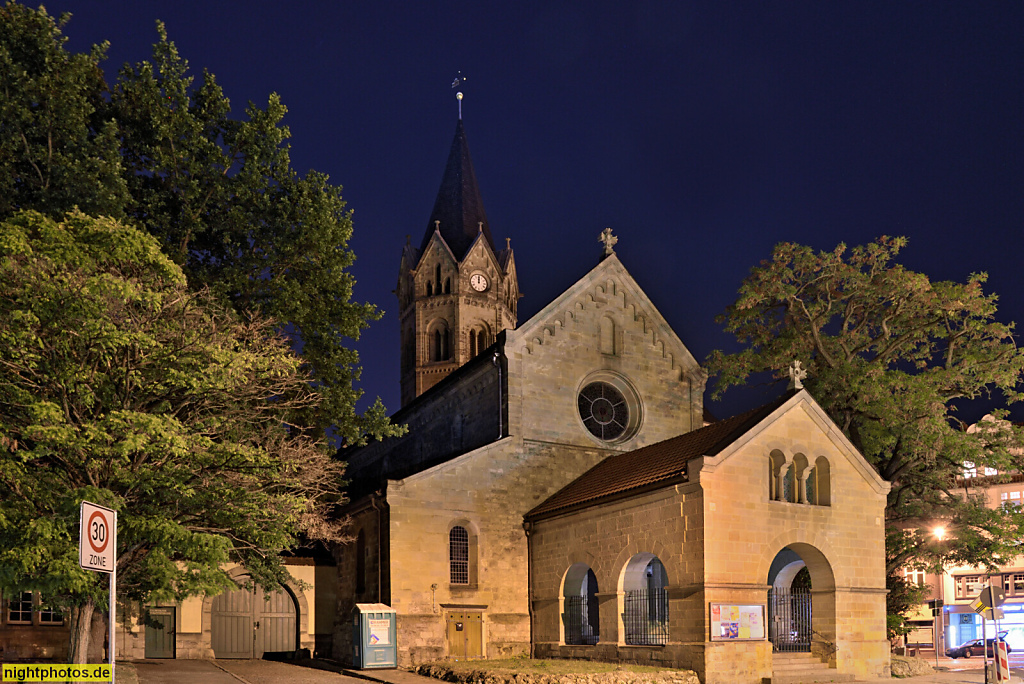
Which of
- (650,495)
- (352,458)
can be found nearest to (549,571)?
(650,495)

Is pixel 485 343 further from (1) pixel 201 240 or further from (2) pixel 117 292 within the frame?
(2) pixel 117 292

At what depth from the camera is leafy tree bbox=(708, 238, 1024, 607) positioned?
28156 mm

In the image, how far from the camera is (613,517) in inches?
1049

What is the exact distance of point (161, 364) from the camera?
1733 centimetres

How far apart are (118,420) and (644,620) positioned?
1546 cm

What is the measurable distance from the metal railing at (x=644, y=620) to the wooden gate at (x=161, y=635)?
16.7 meters

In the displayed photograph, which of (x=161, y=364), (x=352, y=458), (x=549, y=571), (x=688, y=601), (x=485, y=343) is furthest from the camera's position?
(x=485, y=343)

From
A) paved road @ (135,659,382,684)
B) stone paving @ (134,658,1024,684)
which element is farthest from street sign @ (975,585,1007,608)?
paved road @ (135,659,382,684)

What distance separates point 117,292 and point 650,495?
48.3ft

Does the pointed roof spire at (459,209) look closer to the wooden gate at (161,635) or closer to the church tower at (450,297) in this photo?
the church tower at (450,297)

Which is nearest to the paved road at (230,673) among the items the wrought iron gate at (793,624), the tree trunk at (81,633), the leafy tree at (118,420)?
the leafy tree at (118,420)

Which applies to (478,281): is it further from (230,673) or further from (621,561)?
(230,673)

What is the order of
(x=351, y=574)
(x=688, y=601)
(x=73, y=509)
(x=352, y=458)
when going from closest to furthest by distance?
(x=73, y=509)
(x=688, y=601)
(x=351, y=574)
(x=352, y=458)

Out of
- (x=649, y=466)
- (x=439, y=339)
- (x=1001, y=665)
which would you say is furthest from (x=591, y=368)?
(x=439, y=339)
